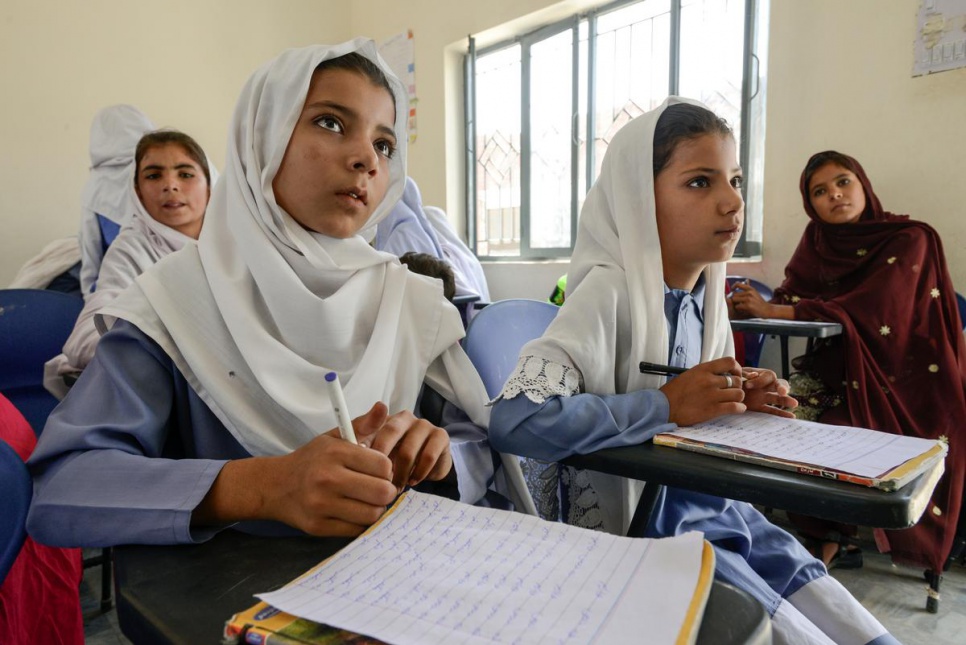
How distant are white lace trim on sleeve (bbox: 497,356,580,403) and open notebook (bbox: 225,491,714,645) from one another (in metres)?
0.35

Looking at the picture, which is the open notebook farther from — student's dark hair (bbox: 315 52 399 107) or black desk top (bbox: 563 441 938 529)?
student's dark hair (bbox: 315 52 399 107)

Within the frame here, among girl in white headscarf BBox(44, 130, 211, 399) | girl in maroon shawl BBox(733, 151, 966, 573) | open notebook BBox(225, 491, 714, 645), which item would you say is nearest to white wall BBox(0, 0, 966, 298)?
girl in maroon shawl BBox(733, 151, 966, 573)

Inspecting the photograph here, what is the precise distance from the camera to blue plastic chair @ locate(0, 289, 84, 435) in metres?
1.76

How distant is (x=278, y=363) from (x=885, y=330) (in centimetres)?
213

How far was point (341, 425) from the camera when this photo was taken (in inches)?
21.6

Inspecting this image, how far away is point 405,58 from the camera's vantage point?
15.3 ft

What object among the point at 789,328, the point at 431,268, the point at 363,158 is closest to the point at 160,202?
the point at 431,268

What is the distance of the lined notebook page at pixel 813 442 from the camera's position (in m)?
0.67

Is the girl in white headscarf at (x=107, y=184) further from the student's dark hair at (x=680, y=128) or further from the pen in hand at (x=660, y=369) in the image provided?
the pen in hand at (x=660, y=369)

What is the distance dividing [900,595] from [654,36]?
285 centimetres

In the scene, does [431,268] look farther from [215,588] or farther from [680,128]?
[215,588]

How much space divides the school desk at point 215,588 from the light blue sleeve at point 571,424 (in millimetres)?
337

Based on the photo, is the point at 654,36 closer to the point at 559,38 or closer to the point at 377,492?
the point at 559,38

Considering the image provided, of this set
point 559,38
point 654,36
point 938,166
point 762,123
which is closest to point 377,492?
point 938,166
